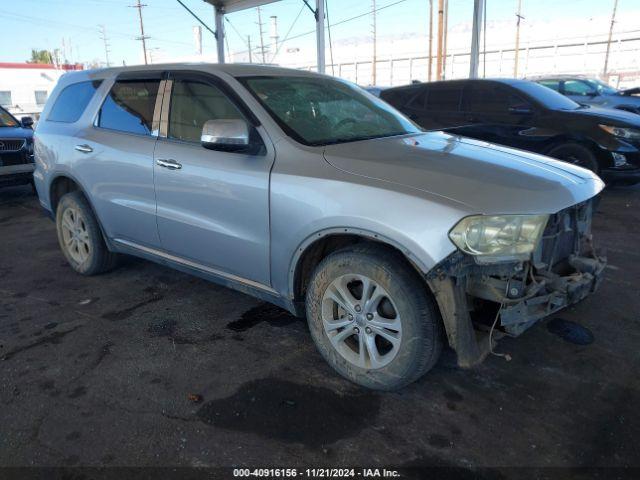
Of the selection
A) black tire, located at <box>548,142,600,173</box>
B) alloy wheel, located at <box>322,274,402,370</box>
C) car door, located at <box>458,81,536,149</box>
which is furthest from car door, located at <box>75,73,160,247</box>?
black tire, located at <box>548,142,600,173</box>

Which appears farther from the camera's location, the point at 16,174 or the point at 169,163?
the point at 16,174

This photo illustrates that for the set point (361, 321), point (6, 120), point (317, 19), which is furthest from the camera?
point (317, 19)

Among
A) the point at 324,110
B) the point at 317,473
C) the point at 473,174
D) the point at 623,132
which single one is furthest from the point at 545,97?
the point at 317,473

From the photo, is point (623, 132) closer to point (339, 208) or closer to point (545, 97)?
point (545, 97)

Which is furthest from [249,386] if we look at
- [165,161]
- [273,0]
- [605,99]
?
[605,99]

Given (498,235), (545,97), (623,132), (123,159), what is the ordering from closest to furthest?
1. (498,235)
2. (123,159)
3. (623,132)
4. (545,97)

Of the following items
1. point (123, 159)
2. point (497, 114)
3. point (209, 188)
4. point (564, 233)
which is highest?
point (497, 114)

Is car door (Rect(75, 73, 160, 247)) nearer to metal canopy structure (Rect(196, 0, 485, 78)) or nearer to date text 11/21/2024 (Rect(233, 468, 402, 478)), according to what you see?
date text 11/21/2024 (Rect(233, 468, 402, 478))

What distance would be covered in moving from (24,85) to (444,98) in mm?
45108

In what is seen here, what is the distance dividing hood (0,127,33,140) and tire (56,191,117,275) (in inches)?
177

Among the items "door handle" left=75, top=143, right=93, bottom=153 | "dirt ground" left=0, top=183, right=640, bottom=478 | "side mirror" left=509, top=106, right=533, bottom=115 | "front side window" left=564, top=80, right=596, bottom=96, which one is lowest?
"dirt ground" left=0, top=183, right=640, bottom=478

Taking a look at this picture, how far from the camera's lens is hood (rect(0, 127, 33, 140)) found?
26.7 ft

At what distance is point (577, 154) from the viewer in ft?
23.4

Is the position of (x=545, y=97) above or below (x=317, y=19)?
below
